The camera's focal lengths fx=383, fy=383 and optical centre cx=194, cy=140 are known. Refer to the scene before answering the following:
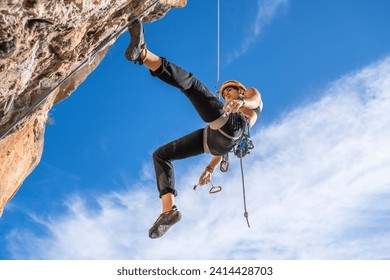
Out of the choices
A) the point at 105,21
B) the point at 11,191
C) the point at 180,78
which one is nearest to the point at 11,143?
the point at 11,191

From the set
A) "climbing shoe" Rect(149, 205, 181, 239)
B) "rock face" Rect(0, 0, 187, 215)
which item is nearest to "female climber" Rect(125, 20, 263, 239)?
"climbing shoe" Rect(149, 205, 181, 239)

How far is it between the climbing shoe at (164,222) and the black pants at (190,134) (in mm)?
363

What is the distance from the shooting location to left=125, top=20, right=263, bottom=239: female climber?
4.13 meters

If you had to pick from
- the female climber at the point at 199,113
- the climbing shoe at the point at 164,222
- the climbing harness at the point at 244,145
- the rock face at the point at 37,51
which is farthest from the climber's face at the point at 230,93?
the climbing shoe at the point at 164,222

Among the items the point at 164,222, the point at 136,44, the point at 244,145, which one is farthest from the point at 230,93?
the point at 164,222

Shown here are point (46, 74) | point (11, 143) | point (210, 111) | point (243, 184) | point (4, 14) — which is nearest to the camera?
point (4, 14)

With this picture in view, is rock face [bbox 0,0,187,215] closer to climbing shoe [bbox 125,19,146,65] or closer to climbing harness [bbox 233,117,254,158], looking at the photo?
climbing shoe [bbox 125,19,146,65]

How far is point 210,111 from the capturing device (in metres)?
4.78

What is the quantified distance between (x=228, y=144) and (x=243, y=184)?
0.91m

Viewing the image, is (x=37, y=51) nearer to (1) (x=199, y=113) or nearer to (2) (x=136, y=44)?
(2) (x=136, y=44)

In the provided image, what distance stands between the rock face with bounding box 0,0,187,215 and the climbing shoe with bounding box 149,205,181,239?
1955mm

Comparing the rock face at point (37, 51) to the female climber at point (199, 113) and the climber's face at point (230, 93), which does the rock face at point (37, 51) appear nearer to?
the female climber at point (199, 113)

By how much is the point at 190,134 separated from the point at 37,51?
249 centimetres
